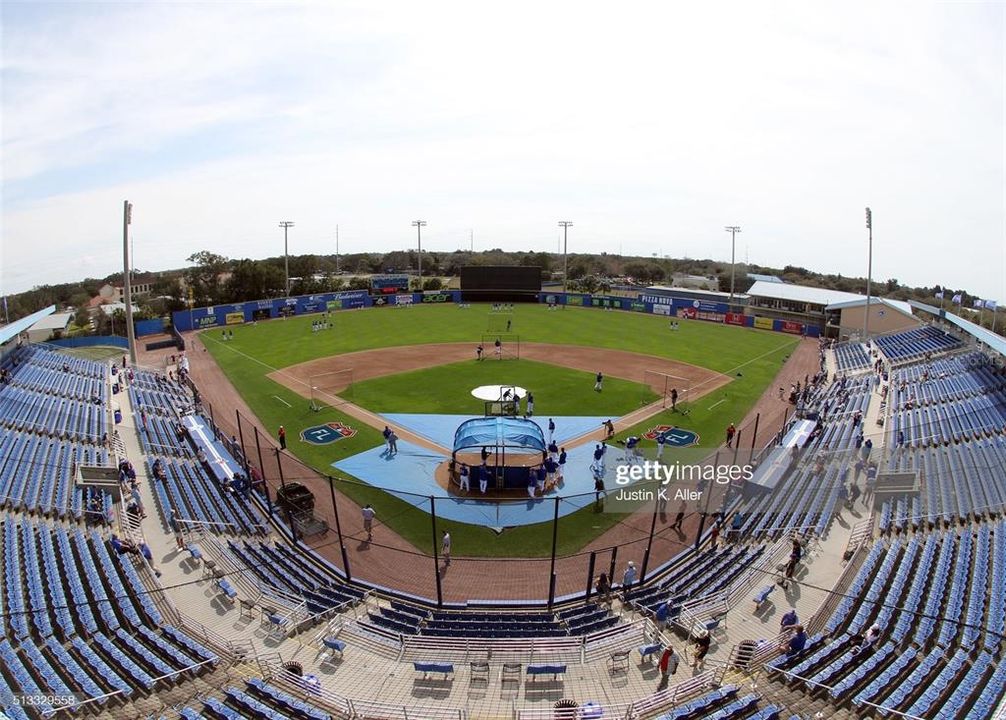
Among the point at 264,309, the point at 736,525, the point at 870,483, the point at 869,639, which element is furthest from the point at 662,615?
the point at 264,309

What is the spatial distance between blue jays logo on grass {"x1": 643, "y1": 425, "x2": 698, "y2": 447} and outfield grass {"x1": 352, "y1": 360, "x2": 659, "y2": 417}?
3150 mm

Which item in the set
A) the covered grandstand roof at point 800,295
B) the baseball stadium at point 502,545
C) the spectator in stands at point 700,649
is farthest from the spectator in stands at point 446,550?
the covered grandstand roof at point 800,295

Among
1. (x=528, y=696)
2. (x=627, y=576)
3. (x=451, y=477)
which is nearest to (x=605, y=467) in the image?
(x=451, y=477)

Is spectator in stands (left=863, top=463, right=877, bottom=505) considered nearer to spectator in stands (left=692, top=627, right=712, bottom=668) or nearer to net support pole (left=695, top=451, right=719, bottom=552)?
net support pole (left=695, top=451, right=719, bottom=552)

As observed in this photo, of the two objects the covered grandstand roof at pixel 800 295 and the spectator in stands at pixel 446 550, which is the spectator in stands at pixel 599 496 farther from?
the covered grandstand roof at pixel 800 295

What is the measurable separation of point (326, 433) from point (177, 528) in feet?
36.3

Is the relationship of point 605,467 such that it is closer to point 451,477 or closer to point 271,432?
point 451,477

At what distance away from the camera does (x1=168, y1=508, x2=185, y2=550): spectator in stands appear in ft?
59.8

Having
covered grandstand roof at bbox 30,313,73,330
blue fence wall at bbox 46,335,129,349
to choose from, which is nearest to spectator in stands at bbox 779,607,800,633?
blue fence wall at bbox 46,335,129,349

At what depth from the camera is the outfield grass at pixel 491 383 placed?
34281mm

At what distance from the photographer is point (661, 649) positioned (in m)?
13.6

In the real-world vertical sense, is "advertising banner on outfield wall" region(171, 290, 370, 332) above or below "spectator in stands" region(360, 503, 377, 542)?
above

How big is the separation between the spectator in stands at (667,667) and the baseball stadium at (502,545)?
0.27 ft

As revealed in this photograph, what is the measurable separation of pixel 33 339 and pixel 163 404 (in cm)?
3117
